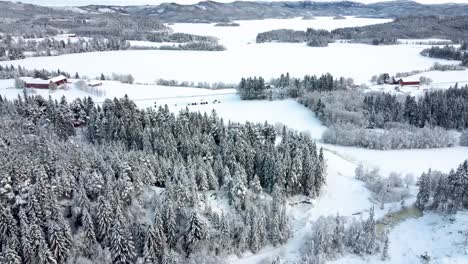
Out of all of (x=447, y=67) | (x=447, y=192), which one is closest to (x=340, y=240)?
(x=447, y=192)

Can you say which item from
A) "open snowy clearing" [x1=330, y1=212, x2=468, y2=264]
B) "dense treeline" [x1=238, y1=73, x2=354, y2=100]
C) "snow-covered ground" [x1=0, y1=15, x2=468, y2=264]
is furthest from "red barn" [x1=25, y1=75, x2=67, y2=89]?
"open snowy clearing" [x1=330, y1=212, x2=468, y2=264]

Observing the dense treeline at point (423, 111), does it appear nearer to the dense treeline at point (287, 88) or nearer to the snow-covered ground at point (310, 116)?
the snow-covered ground at point (310, 116)

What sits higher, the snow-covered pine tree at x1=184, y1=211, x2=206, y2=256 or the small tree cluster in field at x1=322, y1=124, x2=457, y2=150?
the small tree cluster in field at x1=322, y1=124, x2=457, y2=150

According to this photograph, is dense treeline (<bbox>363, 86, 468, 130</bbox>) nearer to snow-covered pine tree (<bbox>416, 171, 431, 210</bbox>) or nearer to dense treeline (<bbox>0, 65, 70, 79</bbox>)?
Result: snow-covered pine tree (<bbox>416, 171, 431, 210</bbox>)

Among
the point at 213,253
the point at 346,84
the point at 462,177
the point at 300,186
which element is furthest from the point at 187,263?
the point at 346,84

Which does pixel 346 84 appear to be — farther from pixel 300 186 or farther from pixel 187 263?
pixel 187 263

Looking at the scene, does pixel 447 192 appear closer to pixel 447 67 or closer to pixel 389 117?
pixel 389 117

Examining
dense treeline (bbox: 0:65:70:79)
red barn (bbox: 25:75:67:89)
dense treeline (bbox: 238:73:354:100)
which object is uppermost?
dense treeline (bbox: 0:65:70:79)
